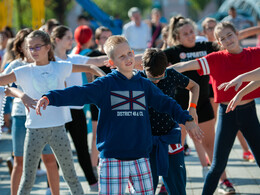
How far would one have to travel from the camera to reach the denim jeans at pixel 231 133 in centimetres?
441

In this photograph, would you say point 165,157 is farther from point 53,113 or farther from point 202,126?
point 202,126

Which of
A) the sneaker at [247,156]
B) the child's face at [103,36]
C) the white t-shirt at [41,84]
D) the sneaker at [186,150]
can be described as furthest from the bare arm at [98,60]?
the sneaker at [247,156]

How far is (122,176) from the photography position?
337 cm

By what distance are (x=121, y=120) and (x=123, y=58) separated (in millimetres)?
487

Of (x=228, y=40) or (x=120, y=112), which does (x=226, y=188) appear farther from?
(x=120, y=112)

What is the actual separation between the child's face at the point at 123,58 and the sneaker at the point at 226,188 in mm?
2459

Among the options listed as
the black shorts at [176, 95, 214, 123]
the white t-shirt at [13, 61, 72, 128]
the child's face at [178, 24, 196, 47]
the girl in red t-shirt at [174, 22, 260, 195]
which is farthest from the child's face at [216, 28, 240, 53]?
the white t-shirt at [13, 61, 72, 128]

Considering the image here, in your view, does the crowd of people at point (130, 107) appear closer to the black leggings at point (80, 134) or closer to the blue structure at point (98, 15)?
the black leggings at point (80, 134)

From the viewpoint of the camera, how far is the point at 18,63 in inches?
189

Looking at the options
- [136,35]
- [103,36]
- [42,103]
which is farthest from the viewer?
[136,35]

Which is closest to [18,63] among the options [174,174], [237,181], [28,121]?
[28,121]

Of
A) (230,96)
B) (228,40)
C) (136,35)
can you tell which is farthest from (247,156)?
(136,35)

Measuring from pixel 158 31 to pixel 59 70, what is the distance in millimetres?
8493

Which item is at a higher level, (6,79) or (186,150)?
(6,79)
